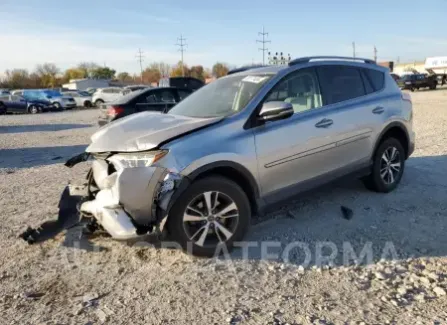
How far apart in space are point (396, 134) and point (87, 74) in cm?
11518

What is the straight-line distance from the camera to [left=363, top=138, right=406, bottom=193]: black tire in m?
5.16

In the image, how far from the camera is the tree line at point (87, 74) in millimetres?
82938

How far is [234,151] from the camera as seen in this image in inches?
145

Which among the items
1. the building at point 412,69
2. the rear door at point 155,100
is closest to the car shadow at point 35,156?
the rear door at point 155,100

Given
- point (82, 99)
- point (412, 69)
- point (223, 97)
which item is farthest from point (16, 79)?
point (223, 97)

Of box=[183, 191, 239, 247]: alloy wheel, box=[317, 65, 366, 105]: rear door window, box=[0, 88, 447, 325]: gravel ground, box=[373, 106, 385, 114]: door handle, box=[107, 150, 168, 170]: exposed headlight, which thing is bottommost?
box=[0, 88, 447, 325]: gravel ground

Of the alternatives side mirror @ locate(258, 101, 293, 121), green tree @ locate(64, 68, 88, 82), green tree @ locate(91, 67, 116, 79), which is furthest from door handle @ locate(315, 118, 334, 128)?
green tree @ locate(64, 68, 88, 82)

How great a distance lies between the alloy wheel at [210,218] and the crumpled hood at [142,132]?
0.62 m

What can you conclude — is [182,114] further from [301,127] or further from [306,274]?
[306,274]

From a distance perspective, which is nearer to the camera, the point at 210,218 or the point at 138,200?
the point at 138,200

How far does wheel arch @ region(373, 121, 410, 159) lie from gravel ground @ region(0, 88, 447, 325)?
73cm

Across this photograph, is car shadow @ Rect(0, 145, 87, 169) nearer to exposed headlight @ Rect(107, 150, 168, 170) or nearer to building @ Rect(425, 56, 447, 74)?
exposed headlight @ Rect(107, 150, 168, 170)

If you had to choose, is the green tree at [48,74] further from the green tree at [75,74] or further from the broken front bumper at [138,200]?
the broken front bumper at [138,200]

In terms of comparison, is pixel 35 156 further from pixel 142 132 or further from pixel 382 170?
pixel 382 170
